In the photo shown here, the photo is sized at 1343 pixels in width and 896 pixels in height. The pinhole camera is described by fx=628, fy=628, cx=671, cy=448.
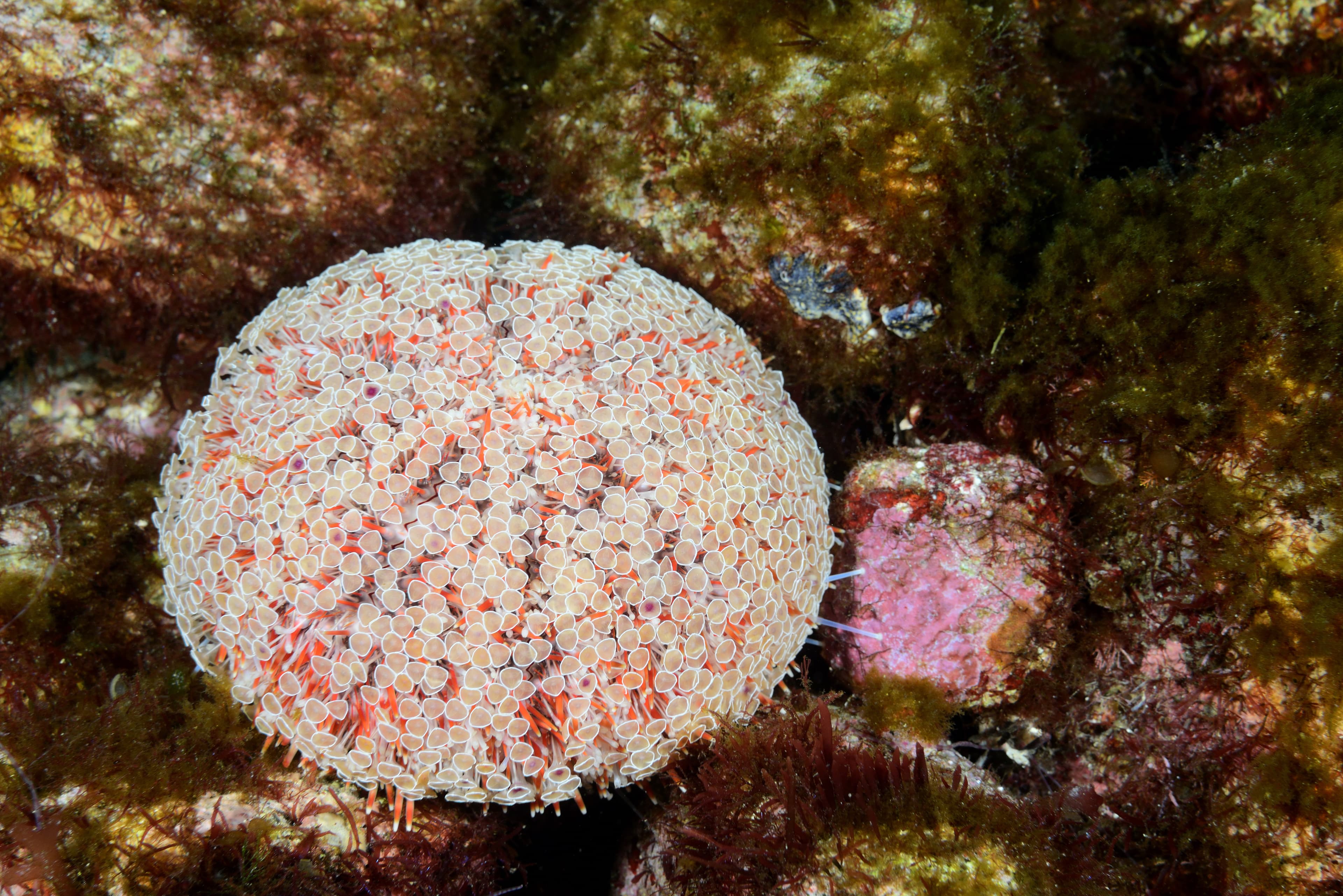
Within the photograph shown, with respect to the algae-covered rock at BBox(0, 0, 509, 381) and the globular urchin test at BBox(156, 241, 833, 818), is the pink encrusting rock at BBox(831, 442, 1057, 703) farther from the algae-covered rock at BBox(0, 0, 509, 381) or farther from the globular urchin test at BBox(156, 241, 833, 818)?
the algae-covered rock at BBox(0, 0, 509, 381)

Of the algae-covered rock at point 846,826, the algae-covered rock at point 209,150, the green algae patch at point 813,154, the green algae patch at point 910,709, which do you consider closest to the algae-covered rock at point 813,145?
the green algae patch at point 813,154

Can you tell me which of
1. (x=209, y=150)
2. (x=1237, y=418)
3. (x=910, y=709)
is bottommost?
(x=910, y=709)

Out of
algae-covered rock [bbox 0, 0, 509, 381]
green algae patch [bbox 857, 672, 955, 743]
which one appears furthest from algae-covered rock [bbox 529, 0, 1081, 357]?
green algae patch [bbox 857, 672, 955, 743]

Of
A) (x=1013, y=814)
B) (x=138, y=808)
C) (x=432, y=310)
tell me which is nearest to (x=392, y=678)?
(x=138, y=808)

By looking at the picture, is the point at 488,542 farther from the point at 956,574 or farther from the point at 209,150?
the point at 209,150

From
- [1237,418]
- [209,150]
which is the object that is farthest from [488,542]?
[1237,418]

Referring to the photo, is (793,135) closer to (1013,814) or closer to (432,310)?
(432,310)

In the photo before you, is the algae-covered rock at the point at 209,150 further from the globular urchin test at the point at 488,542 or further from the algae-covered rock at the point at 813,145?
the globular urchin test at the point at 488,542

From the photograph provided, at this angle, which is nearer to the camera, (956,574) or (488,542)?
(488,542)
